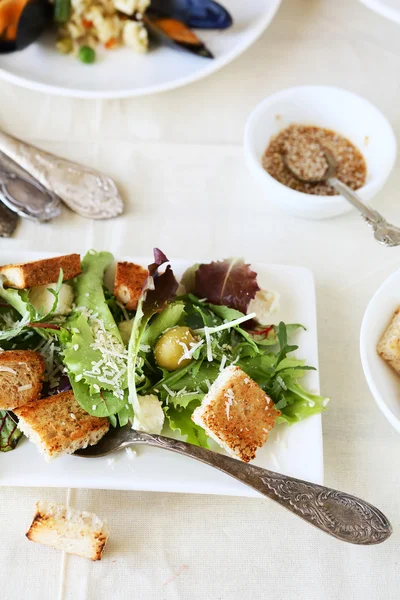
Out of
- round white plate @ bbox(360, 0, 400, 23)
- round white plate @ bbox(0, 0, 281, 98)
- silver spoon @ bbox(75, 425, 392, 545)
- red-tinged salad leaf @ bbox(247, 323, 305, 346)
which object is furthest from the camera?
round white plate @ bbox(0, 0, 281, 98)

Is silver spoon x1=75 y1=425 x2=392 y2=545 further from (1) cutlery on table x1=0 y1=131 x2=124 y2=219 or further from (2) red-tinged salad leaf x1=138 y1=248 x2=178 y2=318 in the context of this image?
(1) cutlery on table x1=0 y1=131 x2=124 y2=219

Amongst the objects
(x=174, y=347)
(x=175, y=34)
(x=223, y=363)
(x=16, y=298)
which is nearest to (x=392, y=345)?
(x=223, y=363)

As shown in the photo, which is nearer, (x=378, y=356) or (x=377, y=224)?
(x=378, y=356)

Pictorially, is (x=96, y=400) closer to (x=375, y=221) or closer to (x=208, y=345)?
(x=208, y=345)

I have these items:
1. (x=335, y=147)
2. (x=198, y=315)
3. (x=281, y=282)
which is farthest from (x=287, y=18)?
(x=198, y=315)

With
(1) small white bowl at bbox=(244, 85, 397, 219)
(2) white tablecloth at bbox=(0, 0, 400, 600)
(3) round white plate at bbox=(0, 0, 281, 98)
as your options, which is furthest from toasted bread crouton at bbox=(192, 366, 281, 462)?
(3) round white plate at bbox=(0, 0, 281, 98)

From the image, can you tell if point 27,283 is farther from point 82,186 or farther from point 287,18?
point 287,18
